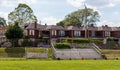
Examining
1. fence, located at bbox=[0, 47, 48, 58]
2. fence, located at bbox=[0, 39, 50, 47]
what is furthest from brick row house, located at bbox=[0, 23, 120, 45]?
fence, located at bbox=[0, 47, 48, 58]

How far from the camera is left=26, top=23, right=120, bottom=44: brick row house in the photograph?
4101 inches

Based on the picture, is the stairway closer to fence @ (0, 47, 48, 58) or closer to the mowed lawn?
fence @ (0, 47, 48, 58)

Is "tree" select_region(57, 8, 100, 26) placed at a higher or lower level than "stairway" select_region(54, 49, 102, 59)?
higher

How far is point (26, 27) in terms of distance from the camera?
341 ft

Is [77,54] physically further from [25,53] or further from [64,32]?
[64,32]

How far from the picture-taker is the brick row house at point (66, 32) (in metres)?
104

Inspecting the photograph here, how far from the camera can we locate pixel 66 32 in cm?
10994

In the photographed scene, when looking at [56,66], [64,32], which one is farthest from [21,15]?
[56,66]

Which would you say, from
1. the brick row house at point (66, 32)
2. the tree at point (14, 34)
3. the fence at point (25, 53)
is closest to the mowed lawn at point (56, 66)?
the fence at point (25, 53)

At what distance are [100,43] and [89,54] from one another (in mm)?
18737

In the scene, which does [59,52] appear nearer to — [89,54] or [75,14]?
[89,54]

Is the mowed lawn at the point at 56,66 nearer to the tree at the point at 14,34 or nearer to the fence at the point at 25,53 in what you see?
the fence at the point at 25,53

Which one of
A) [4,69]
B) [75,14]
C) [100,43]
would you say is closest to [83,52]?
[100,43]

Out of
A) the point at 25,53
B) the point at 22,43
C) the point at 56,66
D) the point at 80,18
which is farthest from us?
the point at 80,18
